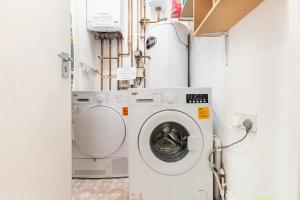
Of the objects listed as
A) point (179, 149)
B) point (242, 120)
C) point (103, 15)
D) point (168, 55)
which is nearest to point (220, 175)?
point (179, 149)

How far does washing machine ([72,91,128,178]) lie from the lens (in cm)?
204

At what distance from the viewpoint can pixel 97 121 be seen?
6.70ft

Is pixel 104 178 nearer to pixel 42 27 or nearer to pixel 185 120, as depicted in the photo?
pixel 185 120

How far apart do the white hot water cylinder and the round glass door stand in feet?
3.00

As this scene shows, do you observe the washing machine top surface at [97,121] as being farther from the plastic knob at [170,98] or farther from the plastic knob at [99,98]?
the plastic knob at [170,98]

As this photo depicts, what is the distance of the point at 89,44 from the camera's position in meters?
2.69

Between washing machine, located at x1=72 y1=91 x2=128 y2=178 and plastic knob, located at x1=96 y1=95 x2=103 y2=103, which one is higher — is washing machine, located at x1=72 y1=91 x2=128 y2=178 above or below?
below

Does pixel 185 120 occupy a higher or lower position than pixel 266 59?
lower

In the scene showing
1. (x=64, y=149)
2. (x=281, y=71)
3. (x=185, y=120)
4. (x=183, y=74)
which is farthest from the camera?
(x=183, y=74)

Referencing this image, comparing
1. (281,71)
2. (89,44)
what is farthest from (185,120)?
(89,44)

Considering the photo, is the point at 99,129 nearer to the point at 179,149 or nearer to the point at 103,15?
the point at 179,149

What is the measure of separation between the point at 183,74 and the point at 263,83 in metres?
1.52

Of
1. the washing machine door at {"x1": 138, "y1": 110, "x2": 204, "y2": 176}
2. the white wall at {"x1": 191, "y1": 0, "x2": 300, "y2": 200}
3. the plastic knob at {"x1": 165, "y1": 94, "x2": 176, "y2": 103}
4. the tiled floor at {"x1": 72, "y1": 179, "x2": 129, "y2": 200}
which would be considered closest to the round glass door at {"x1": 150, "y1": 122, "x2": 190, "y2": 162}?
the washing machine door at {"x1": 138, "y1": 110, "x2": 204, "y2": 176}

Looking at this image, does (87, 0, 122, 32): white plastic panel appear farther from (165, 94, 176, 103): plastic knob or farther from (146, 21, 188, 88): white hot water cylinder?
(165, 94, 176, 103): plastic knob
